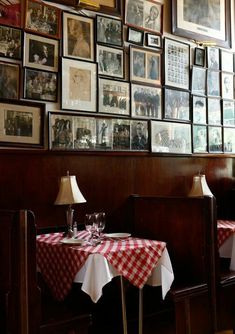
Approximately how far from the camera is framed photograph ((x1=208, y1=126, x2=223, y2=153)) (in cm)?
513

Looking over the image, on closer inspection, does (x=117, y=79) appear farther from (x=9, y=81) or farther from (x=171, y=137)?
(x=9, y=81)

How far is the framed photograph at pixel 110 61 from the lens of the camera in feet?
13.5

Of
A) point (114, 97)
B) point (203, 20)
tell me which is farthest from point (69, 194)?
point (203, 20)

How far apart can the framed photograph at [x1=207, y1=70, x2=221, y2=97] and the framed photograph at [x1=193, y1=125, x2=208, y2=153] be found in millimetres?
447

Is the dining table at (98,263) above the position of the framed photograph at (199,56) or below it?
below

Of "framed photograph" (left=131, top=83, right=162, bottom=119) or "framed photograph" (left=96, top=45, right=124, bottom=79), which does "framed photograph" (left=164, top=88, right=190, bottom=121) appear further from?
"framed photograph" (left=96, top=45, right=124, bottom=79)

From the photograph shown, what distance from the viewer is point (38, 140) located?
366cm

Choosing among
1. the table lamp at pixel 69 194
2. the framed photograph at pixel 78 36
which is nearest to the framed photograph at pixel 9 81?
the framed photograph at pixel 78 36

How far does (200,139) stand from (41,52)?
7.01 feet

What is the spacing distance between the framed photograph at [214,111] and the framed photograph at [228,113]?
0.10 meters

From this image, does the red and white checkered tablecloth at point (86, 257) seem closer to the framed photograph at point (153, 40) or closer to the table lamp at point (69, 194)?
the table lamp at point (69, 194)

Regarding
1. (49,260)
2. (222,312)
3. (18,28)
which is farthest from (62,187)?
(222,312)

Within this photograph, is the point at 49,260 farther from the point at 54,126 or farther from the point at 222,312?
the point at 222,312

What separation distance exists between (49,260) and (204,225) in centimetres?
121
